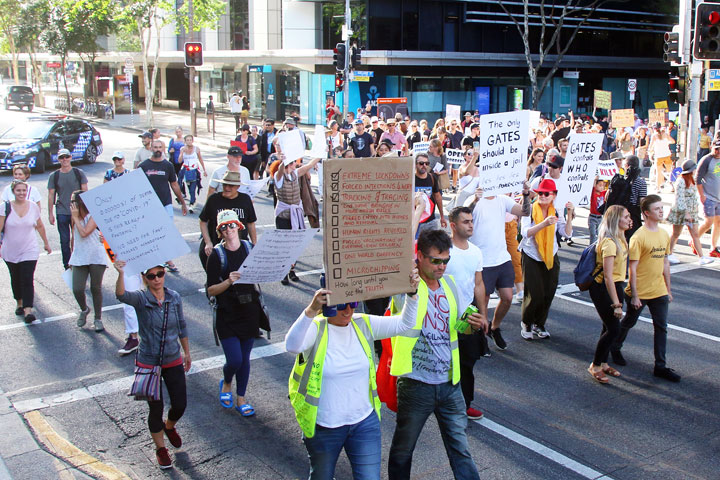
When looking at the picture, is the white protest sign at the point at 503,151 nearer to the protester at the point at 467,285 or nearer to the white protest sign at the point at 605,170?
the protester at the point at 467,285

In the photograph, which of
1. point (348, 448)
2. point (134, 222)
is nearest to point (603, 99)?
point (134, 222)

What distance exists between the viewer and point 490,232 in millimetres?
8258

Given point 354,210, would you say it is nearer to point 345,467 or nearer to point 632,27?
point 345,467

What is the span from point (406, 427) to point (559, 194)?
5.36m

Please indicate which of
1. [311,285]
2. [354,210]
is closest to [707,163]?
[311,285]

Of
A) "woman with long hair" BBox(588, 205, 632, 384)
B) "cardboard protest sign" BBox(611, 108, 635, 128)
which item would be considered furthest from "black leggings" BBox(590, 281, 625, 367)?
"cardboard protest sign" BBox(611, 108, 635, 128)

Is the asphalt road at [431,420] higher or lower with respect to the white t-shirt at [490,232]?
lower

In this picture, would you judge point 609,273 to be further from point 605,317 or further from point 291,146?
point 291,146

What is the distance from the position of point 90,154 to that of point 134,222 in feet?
69.9

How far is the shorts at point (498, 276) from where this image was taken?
26.9 feet

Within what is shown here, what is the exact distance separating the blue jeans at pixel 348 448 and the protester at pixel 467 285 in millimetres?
1649

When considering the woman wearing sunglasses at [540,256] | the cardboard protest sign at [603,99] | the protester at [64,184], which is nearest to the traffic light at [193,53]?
the cardboard protest sign at [603,99]

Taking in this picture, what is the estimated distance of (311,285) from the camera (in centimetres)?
1101

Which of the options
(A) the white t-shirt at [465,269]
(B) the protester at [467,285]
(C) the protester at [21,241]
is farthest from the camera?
(C) the protester at [21,241]
